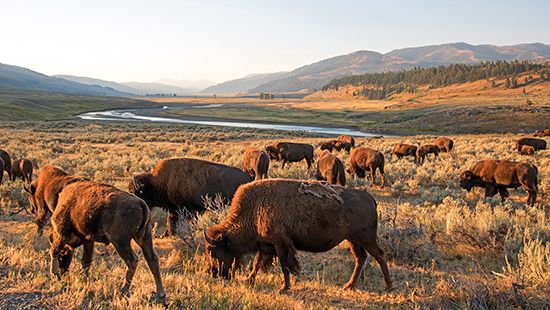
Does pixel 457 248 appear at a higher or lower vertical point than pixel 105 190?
lower

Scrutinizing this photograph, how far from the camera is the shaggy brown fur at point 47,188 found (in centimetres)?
646

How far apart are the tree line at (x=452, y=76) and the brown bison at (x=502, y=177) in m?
113

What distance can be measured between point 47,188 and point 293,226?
13.9ft

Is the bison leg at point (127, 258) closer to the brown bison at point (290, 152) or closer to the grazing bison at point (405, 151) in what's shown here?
the brown bison at point (290, 152)

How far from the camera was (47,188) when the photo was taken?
6621 mm

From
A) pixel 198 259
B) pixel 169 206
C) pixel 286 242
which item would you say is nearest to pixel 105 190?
pixel 198 259

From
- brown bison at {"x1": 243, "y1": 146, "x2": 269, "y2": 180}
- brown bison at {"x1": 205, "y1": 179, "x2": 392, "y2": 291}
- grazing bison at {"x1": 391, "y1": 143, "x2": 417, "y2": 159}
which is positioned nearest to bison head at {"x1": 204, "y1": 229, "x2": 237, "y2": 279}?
brown bison at {"x1": 205, "y1": 179, "x2": 392, "y2": 291}

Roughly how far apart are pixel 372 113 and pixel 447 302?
93.6 metres

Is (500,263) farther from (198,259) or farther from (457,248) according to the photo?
Answer: (198,259)

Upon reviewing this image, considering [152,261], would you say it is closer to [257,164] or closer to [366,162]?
[257,164]

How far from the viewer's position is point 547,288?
4.92m

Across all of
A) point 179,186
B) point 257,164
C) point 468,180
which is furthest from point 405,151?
point 179,186

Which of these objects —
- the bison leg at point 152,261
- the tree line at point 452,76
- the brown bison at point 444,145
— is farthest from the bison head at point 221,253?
the tree line at point 452,76

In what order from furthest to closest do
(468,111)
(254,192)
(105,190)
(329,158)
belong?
(468,111) → (329,158) → (254,192) → (105,190)
